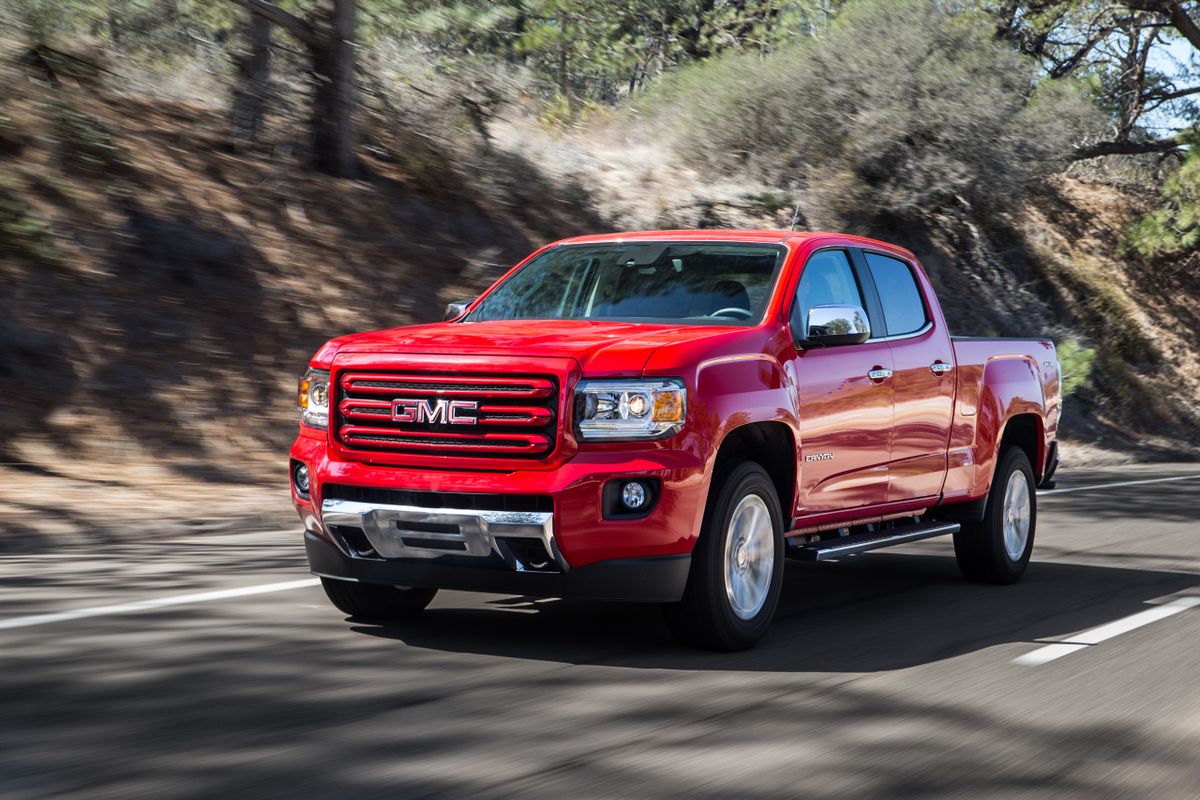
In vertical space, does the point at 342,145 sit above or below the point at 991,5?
below

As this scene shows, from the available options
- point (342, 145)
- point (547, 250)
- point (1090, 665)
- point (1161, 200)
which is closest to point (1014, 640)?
point (1090, 665)

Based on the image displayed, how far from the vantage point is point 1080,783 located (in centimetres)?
467

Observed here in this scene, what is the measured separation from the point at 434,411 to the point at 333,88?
41.9ft

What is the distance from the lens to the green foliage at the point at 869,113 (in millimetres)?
24359

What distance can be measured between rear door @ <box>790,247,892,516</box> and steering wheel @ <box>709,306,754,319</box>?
0.21 meters

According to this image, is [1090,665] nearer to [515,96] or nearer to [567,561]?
[567,561]

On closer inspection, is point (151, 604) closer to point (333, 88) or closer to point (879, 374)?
point (879, 374)

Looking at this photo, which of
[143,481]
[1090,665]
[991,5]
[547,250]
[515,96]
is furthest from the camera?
[991,5]

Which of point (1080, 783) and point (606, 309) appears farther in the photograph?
point (606, 309)

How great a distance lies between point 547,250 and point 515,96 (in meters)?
14.5

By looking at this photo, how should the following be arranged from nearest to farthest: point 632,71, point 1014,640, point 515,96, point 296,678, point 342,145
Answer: point 296,678
point 1014,640
point 342,145
point 515,96
point 632,71

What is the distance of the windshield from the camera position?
275 inches

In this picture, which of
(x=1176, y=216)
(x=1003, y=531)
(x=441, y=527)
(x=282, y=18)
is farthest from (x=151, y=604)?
(x=1176, y=216)

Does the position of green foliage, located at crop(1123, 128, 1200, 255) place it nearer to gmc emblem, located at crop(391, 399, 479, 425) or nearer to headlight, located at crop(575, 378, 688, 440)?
headlight, located at crop(575, 378, 688, 440)
